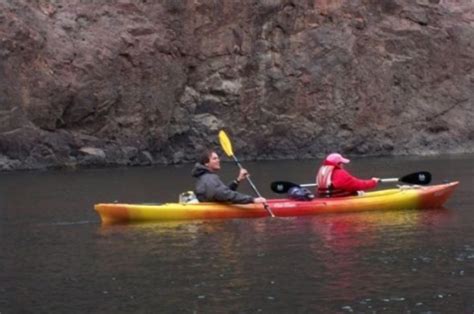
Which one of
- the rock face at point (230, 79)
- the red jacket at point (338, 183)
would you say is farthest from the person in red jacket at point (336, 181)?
the rock face at point (230, 79)

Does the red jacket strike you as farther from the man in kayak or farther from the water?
the man in kayak

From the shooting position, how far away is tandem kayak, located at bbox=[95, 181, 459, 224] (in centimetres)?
2194

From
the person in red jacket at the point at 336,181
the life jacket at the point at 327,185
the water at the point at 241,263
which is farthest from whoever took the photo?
the life jacket at the point at 327,185

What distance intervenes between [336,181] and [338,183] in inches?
2.5

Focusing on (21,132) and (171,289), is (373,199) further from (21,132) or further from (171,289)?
(21,132)

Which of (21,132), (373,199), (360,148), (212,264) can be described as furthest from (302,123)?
(212,264)

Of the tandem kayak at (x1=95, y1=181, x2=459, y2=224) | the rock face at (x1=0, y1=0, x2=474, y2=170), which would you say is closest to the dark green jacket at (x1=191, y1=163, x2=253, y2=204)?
the tandem kayak at (x1=95, y1=181, x2=459, y2=224)

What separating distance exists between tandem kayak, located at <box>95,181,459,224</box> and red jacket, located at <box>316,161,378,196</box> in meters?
0.29

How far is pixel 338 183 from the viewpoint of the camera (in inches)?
917

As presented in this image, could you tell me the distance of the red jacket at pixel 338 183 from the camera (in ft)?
76.0

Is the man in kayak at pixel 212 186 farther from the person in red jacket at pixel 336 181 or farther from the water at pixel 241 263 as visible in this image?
the person in red jacket at pixel 336 181

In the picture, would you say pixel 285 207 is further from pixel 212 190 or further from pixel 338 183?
pixel 212 190

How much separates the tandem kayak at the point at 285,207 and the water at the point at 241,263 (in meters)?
0.33

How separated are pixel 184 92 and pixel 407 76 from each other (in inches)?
511
